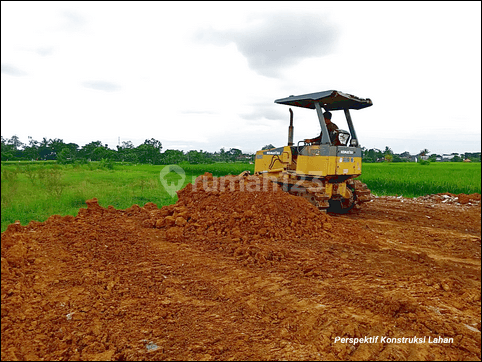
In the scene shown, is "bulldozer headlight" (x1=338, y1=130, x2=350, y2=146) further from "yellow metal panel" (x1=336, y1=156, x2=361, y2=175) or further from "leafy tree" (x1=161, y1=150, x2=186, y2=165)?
"leafy tree" (x1=161, y1=150, x2=186, y2=165)

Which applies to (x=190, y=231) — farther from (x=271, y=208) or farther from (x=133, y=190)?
(x=133, y=190)

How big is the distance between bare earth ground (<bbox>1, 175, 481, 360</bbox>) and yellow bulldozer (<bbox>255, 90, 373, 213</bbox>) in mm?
1120

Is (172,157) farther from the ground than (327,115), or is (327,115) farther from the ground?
(327,115)

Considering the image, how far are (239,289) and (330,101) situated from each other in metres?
5.58

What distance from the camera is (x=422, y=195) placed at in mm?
13414

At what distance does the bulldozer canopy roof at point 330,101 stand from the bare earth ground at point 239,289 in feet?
9.21

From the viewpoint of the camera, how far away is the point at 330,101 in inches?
303

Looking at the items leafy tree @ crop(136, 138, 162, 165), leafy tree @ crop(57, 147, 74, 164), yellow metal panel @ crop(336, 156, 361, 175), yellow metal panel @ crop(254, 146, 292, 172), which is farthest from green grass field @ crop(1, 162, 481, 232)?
leafy tree @ crop(136, 138, 162, 165)

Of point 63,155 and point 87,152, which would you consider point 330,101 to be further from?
point 87,152

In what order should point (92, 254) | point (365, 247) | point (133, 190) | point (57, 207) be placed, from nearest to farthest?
point (92, 254) → point (365, 247) → point (57, 207) → point (133, 190)

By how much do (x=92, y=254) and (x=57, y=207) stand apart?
3947 mm

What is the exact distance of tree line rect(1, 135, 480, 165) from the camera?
2.72m

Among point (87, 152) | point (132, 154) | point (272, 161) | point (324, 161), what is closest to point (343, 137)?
point (324, 161)

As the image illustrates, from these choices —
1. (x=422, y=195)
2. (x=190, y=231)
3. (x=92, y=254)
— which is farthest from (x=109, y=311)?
(x=422, y=195)
